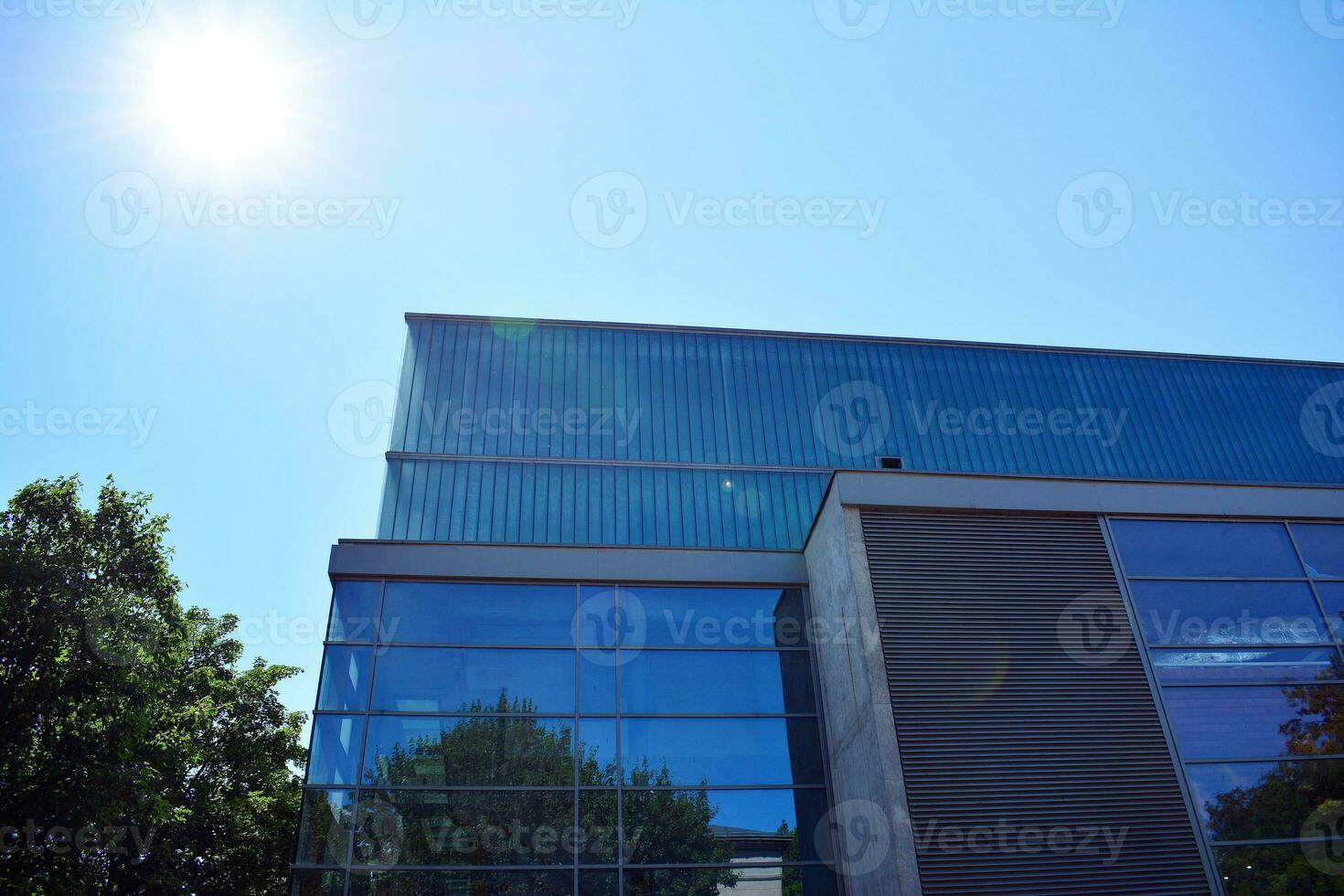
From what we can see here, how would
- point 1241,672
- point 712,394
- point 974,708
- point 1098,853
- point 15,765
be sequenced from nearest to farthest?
point 1098,853
point 974,708
point 1241,672
point 15,765
point 712,394

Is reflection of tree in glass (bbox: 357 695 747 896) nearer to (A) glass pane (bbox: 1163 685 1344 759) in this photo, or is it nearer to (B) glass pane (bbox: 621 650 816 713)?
(B) glass pane (bbox: 621 650 816 713)

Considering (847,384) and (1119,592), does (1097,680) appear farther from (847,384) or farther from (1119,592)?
(847,384)

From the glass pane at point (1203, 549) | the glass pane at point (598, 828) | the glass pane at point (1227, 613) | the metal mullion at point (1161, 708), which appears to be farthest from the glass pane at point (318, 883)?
the glass pane at point (1203, 549)

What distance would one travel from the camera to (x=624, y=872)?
45.2ft

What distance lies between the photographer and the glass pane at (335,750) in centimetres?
1416

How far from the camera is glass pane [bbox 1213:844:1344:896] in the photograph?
12.4 meters

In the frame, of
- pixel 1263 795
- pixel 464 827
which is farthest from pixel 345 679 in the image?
pixel 1263 795

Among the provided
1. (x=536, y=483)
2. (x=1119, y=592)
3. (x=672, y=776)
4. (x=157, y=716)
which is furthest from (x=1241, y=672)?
(x=157, y=716)

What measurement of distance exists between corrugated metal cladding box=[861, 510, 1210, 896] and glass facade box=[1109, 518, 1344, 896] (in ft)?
1.88

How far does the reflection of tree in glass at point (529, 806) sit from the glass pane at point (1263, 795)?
6308mm

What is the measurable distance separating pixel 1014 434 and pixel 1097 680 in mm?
10585

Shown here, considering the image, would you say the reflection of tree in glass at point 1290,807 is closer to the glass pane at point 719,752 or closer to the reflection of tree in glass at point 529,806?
the glass pane at point 719,752

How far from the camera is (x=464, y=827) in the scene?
45.8 ft

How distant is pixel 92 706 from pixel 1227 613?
21665 millimetres
